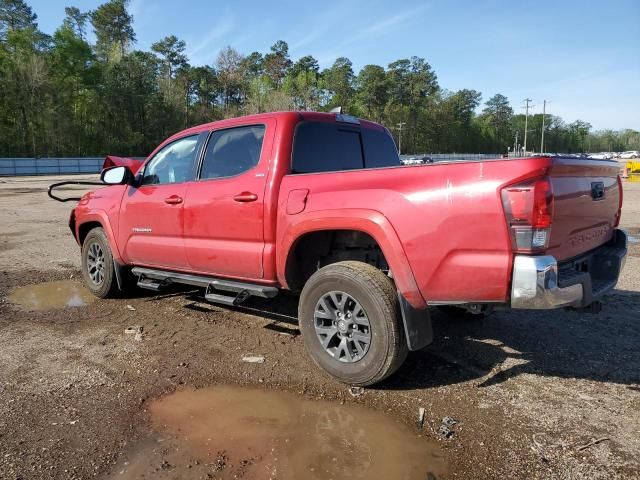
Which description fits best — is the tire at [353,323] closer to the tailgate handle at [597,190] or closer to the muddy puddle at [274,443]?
the muddy puddle at [274,443]

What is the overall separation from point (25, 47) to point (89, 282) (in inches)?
2657

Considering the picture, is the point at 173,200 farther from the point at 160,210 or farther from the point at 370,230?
the point at 370,230

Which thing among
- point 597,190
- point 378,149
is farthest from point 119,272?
point 597,190

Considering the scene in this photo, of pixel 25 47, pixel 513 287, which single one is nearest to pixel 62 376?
pixel 513 287

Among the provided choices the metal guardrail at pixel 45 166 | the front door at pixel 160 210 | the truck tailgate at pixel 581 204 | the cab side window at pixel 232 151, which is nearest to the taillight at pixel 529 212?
the truck tailgate at pixel 581 204

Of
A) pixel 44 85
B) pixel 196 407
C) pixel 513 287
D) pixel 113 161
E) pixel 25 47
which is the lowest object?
pixel 196 407

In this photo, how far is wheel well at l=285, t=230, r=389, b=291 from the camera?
12.4 feet

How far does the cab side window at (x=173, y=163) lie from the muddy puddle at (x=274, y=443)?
2278 millimetres

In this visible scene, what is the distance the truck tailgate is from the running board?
2.16m

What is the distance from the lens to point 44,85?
5619cm

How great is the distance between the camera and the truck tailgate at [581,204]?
9.52 ft

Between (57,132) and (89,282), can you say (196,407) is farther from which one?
(57,132)

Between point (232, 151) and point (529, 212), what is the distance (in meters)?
2.64

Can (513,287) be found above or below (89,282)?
above
